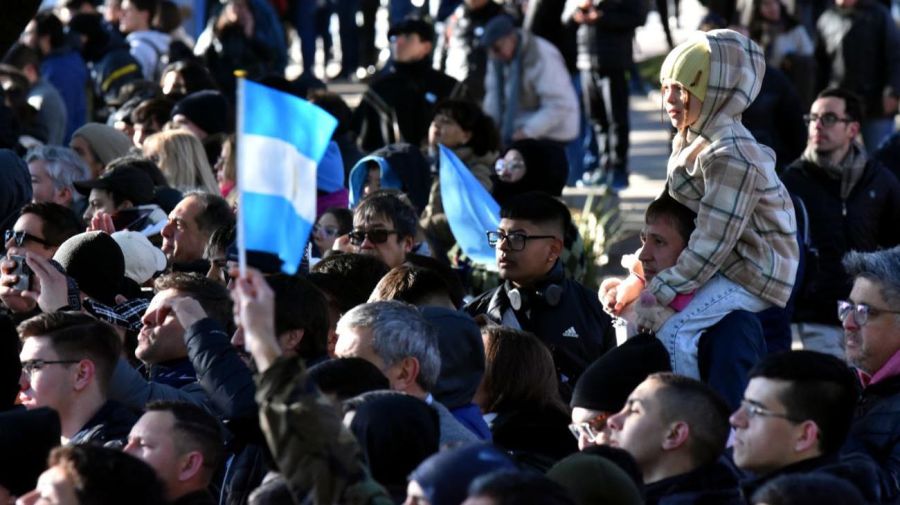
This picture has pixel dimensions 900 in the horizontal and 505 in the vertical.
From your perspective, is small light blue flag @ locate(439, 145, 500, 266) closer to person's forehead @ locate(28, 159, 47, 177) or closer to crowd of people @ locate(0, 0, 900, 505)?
crowd of people @ locate(0, 0, 900, 505)

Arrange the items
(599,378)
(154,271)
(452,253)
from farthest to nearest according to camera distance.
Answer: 1. (452,253)
2. (154,271)
3. (599,378)

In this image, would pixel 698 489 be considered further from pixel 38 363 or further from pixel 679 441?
pixel 38 363

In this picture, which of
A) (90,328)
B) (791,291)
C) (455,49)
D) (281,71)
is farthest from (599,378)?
(281,71)

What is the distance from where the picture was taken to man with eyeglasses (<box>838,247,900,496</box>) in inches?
235

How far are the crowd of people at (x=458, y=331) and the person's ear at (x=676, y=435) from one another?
0.04ft

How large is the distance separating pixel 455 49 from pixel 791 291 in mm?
8399

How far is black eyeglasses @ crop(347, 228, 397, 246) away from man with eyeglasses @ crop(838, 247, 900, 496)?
7.91 ft

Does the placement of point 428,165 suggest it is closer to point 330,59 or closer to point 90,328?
point 90,328

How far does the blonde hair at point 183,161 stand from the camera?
10.6 metres

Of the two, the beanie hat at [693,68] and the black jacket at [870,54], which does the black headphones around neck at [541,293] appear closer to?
the beanie hat at [693,68]

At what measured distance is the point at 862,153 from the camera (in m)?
10.5

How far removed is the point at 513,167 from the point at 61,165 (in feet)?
8.17

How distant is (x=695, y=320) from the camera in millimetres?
6410

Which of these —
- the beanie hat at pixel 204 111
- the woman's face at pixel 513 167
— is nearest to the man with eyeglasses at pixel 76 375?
the woman's face at pixel 513 167
